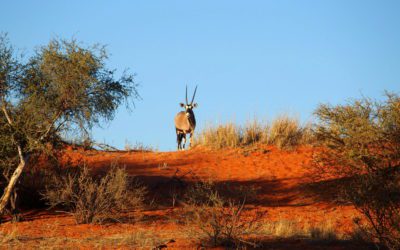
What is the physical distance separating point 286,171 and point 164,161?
473 centimetres

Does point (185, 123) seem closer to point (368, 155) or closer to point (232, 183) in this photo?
point (232, 183)

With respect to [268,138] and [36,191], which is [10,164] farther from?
[268,138]

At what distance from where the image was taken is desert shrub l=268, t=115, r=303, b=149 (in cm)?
2364

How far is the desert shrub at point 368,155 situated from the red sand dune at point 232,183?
1.23 meters

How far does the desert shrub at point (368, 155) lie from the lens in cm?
935

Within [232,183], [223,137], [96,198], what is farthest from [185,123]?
[96,198]

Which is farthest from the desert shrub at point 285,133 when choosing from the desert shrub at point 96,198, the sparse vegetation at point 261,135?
the desert shrub at point 96,198

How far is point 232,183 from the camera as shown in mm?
19562

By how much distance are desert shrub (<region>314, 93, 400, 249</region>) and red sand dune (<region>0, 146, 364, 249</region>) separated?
4.04 ft

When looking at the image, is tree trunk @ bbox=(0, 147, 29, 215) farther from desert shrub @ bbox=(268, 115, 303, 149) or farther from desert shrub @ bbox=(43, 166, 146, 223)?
desert shrub @ bbox=(268, 115, 303, 149)

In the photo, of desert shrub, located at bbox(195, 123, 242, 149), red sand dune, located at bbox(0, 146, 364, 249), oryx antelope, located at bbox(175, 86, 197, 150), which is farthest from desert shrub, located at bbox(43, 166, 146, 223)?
oryx antelope, located at bbox(175, 86, 197, 150)

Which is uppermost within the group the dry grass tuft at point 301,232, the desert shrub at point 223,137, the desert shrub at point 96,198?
the desert shrub at point 223,137

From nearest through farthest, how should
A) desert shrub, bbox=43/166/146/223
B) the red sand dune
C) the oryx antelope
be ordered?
the red sand dune
desert shrub, bbox=43/166/146/223
the oryx antelope

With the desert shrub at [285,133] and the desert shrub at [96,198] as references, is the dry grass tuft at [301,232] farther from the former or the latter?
the desert shrub at [285,133]
